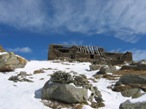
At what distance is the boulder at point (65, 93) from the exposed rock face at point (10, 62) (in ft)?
35.6

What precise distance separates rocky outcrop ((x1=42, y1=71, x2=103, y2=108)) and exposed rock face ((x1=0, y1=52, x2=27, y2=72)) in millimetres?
10289

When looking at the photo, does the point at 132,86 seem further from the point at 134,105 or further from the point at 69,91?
the point at 134,105

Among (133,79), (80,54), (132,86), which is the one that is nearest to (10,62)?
(133,79)

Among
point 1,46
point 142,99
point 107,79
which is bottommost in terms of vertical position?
point 142,99

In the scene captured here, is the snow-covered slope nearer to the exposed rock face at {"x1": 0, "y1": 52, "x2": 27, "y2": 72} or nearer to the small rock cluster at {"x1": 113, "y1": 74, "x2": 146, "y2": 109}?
the small rock cluster at {"x1": 113, "y1": 74, "x2": 146, "y2": 109}

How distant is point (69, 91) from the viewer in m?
19.5

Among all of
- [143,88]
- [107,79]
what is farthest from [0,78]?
[143,88]

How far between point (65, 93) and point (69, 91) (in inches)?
11.7

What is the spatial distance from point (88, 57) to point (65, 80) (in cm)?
3079

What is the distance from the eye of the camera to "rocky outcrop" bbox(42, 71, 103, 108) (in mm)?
19406

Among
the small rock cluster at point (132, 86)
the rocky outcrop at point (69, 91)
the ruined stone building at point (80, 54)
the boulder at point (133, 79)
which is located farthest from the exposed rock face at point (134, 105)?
the ruined stone building at point (80, 54)

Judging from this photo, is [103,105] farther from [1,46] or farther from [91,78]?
[1,46]

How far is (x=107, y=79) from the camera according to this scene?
27.2 m

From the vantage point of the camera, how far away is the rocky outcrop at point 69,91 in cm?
1941
